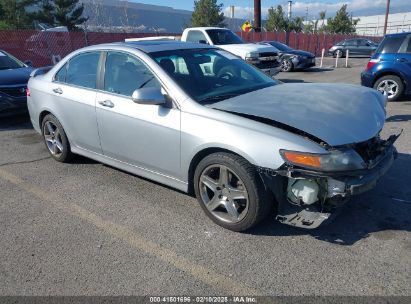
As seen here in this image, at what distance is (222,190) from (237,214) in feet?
0.84

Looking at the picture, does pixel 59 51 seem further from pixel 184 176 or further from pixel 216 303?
pixel 216 303

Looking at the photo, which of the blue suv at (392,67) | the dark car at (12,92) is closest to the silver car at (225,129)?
the dark car at (12,92)

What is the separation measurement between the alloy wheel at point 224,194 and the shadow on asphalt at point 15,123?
227 inches

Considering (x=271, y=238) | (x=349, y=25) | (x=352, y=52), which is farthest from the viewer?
(x=349, y=25)

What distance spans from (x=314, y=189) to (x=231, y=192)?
733mm

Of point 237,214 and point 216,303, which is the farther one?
point 237,214

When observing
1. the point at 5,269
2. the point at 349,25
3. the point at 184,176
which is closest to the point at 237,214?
the point at 184,176

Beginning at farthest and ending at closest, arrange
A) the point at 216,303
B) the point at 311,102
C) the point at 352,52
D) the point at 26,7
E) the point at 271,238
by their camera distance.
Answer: the point at 26,7 < the point at 352,52 < the point at 311,102 < the point at 271,238 < the point at 216,303

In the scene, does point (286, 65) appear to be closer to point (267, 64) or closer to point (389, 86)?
point (267, 64)

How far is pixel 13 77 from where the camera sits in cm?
805

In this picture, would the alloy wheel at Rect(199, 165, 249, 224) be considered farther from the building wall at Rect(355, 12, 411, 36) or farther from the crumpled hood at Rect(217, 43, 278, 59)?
the building wall at Rect(355, 12, 411, 36)

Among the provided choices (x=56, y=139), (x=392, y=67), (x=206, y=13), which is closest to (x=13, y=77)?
(x=56, y=139)

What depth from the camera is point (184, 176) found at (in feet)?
12.2

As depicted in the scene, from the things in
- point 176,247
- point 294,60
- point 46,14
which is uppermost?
point 46,14
